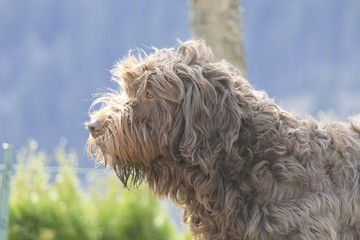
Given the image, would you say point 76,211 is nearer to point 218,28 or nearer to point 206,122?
point 218,28

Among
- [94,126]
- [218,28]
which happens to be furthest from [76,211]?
[94,126]

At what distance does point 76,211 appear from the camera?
9602mm

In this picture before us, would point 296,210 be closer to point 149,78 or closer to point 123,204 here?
point 149,78

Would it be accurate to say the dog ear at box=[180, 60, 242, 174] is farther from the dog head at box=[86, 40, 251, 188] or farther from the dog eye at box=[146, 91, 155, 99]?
the dog eye at box=[146, 91, 155, 99]

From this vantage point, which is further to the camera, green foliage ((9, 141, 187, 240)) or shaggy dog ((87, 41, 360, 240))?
green foliage ((9, 141, 187, 240))

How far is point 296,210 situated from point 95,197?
5.03 meters

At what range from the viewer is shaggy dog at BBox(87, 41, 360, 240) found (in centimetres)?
536

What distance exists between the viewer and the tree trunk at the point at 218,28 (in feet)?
30.6

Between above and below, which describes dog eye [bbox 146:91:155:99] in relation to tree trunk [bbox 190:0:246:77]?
below

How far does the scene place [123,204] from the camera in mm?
9695

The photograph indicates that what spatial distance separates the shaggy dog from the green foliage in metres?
4.04

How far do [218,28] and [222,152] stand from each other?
4.11 m

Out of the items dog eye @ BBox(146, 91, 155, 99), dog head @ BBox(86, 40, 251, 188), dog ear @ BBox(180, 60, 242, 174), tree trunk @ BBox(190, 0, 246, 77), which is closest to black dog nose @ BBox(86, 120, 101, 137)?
dog head @ BBox(86, 40, 251, 188)

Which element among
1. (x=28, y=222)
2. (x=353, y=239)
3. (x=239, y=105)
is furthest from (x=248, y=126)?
A: (x=28, y=222)
